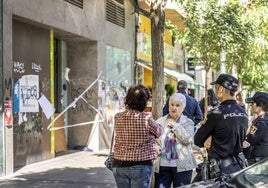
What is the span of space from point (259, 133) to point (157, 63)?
2.47 metres

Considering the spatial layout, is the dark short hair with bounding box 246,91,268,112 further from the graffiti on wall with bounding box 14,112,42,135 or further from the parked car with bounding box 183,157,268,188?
the graffiti on wall with bounding box 14,112,42,135

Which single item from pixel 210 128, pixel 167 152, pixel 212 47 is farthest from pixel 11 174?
pixel 212 47

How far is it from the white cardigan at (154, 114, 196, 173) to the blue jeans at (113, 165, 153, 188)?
0.48 metres

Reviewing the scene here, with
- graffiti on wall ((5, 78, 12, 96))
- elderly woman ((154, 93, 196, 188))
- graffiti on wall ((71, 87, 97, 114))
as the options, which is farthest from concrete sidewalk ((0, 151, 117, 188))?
elderly woman ((154, 93, 196, 188))

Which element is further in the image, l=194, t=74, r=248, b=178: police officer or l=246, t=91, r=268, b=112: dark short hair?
l=246, t=91, r=268, b=112: dark short hair

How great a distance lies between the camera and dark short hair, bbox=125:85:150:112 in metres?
4.75

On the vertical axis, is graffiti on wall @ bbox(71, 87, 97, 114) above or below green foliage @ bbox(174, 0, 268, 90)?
below

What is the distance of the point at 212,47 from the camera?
1355 centimetres

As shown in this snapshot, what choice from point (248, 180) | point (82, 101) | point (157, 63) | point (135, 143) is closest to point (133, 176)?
point (135, 143)

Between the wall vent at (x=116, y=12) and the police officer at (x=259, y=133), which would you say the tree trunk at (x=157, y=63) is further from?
the wall vent at (x=116, y=12)

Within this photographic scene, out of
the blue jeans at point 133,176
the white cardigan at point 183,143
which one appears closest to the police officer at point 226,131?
the white cardigan at point 183,143

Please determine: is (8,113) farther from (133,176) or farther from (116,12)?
(116,12)

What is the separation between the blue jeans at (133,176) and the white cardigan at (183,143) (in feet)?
1.59

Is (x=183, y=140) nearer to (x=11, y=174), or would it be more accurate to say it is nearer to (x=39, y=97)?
(x=11, y=174)
